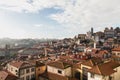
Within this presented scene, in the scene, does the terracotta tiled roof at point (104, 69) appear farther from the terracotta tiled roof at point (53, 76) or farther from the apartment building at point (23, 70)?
the apartment building at point (23, 70)

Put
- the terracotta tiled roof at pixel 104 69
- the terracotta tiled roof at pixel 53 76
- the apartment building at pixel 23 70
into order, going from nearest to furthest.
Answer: the terracotta tiled roof at pixel 104 69
the terracotta tiled roof at pixel 53 76
the apartment building at pixel 23 70

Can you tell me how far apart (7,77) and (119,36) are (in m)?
114

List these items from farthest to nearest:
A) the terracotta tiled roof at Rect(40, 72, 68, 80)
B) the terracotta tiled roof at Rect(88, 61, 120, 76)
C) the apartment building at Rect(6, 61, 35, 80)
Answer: the apartment building at Rect(6, 61, 35, 80) → the terracotta tiled roof at Rect(40, 72, 68, 80) → the terracotta tiled roof at Rect(88, 61, 120, 76)

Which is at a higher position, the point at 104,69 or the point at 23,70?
the point at 104,69

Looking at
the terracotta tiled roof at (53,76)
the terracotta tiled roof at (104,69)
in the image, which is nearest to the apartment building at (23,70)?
the terracotta tiled roof at (53,76)

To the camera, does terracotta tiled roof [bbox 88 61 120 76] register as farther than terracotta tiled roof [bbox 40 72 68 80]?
No

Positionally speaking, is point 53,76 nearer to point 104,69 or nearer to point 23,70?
point 23,70

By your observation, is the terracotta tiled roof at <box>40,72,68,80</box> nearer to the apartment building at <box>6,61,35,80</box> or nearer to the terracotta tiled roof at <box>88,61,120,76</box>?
the apartment building at <box>6,61,35,80</box>

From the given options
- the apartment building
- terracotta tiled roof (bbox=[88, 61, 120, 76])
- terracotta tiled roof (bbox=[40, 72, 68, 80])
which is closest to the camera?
terracotta tiled roof (bbox=[88, 61, 120, 76])

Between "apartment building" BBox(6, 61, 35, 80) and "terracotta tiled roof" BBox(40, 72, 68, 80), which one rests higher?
"apartment building" BBox(6, 61, 35, 80)

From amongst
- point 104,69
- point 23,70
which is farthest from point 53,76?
point 104,69

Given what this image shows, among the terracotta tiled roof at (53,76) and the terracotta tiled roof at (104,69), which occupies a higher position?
the terracotta tiled roof at (104,69)

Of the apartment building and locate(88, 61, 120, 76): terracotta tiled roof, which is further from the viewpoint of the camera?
the apartment building

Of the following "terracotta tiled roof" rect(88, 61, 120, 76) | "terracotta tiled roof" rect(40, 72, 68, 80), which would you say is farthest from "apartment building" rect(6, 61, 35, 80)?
"terracotta tiled roof" rect(88, 61, 120, 76)
